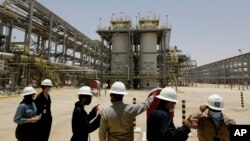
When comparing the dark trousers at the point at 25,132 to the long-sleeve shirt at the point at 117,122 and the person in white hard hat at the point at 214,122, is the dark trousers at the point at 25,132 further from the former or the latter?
the person in white hard hat at the point at 214,122

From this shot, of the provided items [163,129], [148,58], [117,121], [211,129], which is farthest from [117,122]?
[148,58]

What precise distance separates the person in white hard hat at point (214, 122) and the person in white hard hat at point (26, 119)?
110 inches

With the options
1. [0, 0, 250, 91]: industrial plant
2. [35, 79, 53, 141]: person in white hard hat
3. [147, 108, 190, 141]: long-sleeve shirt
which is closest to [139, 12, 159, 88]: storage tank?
[0, 0, 250, 91]: industrial plant

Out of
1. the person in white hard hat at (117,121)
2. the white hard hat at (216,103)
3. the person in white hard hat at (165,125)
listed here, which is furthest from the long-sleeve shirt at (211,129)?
the person in white hard hat at (117,121)

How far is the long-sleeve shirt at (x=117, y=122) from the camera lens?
311cm

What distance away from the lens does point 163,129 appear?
2619 millimetres

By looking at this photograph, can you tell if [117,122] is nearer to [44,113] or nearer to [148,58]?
[44,113]

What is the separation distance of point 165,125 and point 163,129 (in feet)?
0.18

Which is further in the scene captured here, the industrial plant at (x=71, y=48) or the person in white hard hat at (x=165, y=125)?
the industrial plant at (x=71, y=48)

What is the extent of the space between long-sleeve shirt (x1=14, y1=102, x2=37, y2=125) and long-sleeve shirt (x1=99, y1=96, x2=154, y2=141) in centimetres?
155

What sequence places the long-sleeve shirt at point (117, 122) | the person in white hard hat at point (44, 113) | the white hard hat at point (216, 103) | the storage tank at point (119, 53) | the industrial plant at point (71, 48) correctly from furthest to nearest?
the storage tank at point (119, 53), the industrial plant at point (71, 48), the person in white hard hat at point (44, 113), the long-sleeve shirt at point (117, 122), the white hard hat at point (216, 103)

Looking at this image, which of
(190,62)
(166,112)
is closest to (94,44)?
(190,62)

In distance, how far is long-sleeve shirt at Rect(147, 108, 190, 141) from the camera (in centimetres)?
258

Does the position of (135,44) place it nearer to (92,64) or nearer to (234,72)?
(92,64)
